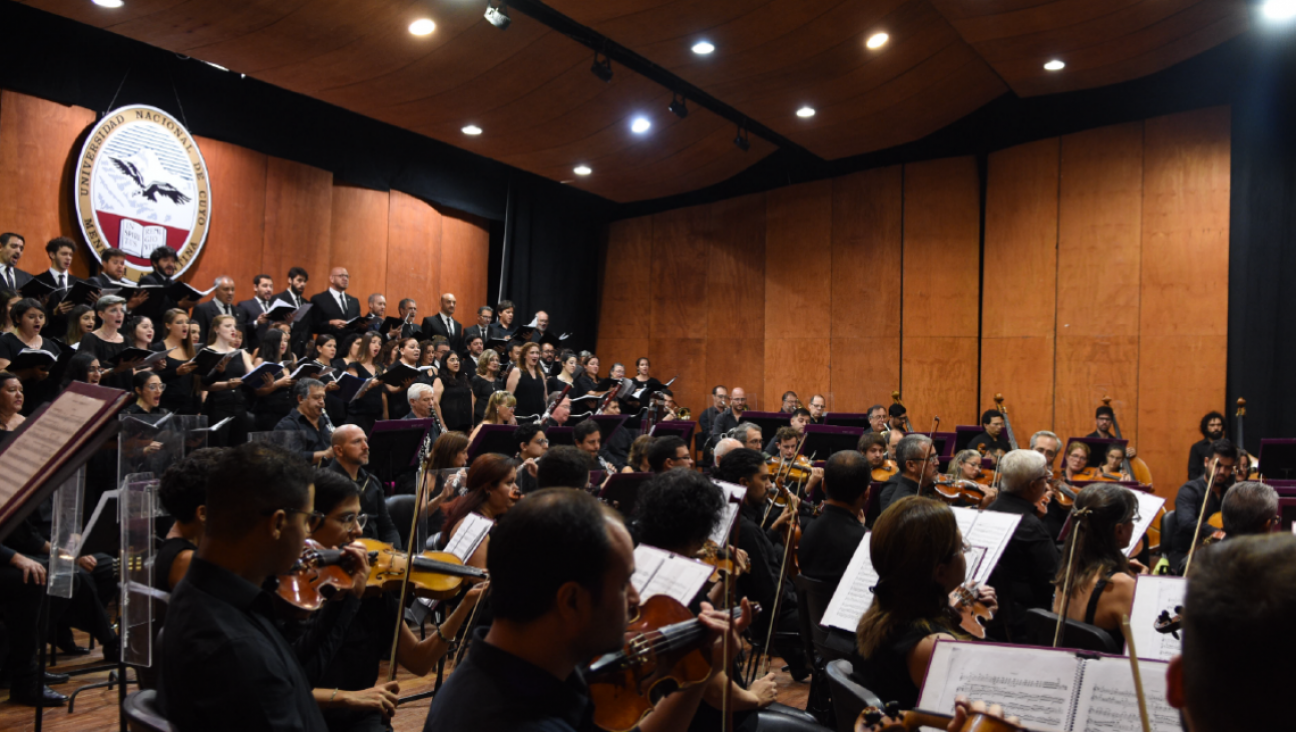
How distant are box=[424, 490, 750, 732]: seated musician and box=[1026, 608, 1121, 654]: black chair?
214 cm

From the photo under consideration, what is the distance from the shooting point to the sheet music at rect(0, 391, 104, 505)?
4.27 feet

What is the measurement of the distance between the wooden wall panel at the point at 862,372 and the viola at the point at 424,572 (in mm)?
9482

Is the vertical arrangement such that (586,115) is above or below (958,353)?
above

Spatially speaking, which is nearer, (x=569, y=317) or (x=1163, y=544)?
(x=1163, y=544)

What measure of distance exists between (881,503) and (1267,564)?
4992 mm

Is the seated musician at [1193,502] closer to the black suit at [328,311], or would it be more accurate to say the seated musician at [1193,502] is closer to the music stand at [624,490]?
the music stand at [624,490]

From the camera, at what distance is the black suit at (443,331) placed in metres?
10.9

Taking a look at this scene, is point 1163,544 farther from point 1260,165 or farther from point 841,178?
point 841,178

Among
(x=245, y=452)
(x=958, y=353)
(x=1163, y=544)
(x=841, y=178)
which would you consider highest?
(x=841, y=178)

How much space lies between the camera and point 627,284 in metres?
14.6

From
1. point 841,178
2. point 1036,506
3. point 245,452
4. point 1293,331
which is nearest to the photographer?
point 245,452

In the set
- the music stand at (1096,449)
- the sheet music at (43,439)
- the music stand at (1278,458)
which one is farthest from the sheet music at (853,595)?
the music stand at (1096,449)

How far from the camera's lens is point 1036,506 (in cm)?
→ 455

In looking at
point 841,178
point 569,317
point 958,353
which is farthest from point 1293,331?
point 569,317
